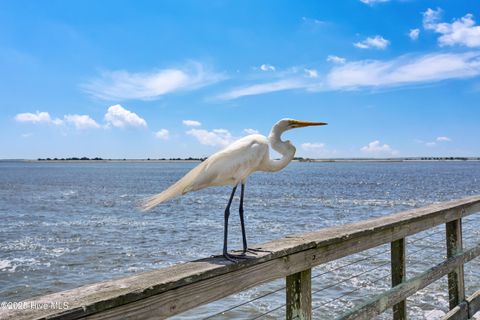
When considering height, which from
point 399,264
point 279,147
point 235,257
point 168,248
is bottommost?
point 168,248

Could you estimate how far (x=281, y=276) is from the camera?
2.12 m

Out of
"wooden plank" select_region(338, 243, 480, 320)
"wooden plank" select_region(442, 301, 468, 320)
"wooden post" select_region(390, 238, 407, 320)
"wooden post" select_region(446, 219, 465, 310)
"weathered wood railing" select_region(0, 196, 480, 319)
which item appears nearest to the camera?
"weathered wood railing" select_region(0, 196, 480, 319)

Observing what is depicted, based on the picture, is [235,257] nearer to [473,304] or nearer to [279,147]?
[279,147]

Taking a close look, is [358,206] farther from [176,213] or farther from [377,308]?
[377,308]

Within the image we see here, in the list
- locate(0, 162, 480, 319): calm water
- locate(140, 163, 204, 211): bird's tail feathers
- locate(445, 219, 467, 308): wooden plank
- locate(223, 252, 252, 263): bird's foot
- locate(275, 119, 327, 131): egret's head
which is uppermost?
locate(275, 119, 327, 131): egret's head

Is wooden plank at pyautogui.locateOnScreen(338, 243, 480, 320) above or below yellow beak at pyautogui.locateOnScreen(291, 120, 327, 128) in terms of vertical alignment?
below

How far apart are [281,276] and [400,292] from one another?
121 cm

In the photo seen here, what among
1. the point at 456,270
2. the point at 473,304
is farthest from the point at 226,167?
the point at 473,304

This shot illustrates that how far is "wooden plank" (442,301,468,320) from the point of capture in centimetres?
348

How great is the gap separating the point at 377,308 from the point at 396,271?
0.46 metres

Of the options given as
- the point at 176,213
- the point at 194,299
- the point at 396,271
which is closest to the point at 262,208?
the point at 176,213

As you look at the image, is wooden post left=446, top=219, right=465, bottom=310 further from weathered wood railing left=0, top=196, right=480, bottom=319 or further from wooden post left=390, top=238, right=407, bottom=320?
wooden post left=390, top=238, right=407, bottom=320

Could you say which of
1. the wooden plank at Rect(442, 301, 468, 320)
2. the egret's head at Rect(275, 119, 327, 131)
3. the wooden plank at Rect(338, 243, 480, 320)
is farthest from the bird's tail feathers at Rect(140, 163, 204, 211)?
the wooden plank at Rect(442, 301, 468, 320)

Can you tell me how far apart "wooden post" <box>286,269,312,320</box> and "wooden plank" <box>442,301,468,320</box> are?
5.88ft
